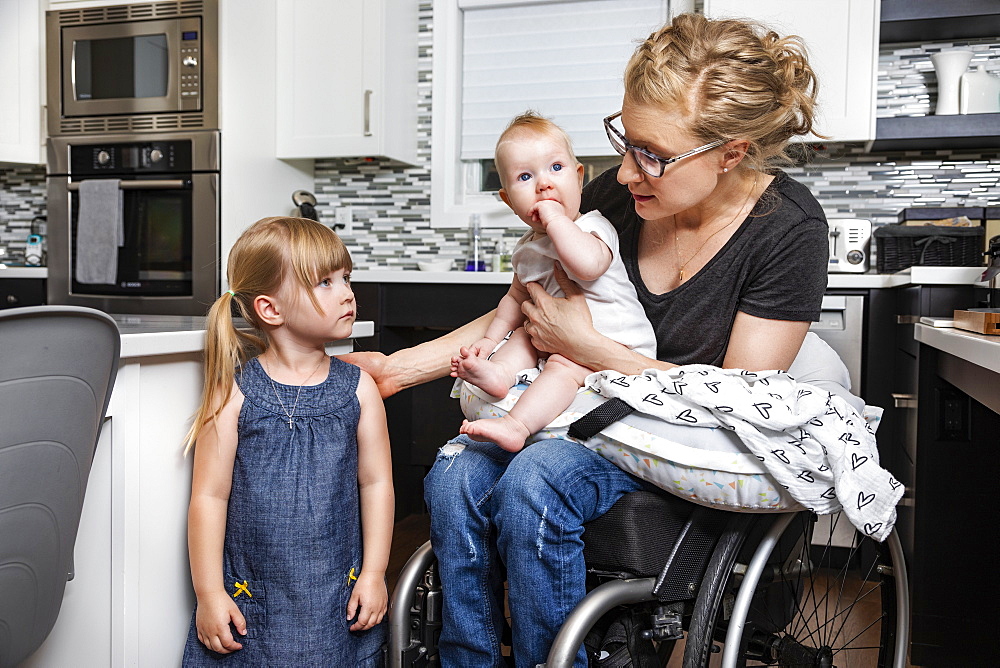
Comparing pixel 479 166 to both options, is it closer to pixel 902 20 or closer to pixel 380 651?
pixel 902 20

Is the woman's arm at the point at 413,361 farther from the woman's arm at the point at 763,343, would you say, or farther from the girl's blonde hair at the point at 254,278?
the woman's arm at the point at 763,343

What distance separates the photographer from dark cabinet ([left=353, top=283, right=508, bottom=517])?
299 centimetres

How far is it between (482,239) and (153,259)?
4.28 ft

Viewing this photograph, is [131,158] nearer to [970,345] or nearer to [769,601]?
[769,601]

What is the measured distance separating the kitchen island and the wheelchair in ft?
1.08

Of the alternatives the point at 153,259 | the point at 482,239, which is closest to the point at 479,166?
the point at 482,239

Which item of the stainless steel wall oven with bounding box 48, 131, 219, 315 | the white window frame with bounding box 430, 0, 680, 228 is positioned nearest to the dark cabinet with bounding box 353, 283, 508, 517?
the white window frame with bounding box 430, 0, 680, 228

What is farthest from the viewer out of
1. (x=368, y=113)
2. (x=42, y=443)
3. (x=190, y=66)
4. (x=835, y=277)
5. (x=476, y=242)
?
(x=476, y=242)

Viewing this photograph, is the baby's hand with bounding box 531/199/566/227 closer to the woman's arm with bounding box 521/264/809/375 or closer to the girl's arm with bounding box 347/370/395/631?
the woman's arm with bounding box 521/264/809/375

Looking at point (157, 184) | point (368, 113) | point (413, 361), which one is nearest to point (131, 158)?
point (157, 184)

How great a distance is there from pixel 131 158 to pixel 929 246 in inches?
113

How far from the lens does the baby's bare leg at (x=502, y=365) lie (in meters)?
1.25

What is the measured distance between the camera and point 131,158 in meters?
3.35

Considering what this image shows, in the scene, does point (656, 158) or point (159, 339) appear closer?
point (159, 339)
